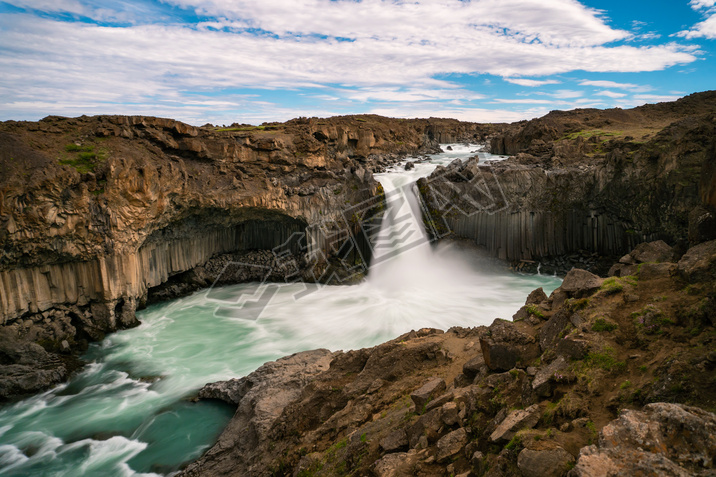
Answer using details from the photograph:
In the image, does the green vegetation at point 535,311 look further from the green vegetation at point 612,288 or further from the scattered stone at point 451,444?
the scattered stone at point 451,444

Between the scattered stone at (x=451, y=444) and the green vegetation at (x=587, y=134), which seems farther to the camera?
the green vegetation at (x=587, y=134)

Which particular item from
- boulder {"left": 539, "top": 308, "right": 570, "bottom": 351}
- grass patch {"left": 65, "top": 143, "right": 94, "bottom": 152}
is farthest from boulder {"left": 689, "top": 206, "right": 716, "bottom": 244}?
grass patch {"left": 65, "top": 143, "right": 94, "bottom": 152}

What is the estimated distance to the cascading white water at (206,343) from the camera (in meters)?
10.4

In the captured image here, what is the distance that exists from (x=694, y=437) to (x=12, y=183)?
17913 mm

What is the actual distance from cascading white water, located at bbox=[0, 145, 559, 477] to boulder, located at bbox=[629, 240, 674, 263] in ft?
28.2

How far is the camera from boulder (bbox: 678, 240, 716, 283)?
17.6 ft

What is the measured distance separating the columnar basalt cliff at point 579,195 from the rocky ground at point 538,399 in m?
11.6

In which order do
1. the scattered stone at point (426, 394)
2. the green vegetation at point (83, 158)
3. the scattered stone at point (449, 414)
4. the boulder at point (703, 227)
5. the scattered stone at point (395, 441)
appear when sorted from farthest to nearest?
the green vegetation at point (83, 158) < the boulder at point (703, 227) < the scattered stone at point (426, 394) < the scattered stone at point (395, 441) < the scattered stone at point (449, 414)

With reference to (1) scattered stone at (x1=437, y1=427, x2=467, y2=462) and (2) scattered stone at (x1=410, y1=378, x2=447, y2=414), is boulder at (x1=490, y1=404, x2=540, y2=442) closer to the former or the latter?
(1) scattered stone at (x1=437, y1=427, x2=467, y2=462)

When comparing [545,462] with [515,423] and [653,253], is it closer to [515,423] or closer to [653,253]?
[515,423]

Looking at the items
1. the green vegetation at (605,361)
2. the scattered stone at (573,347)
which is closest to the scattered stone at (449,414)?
the scattered stone at (573,347)

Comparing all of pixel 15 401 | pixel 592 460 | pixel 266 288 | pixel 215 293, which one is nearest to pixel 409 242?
pixel 266 288

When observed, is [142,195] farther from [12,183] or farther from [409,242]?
[409,242]

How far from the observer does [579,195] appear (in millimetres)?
22594
